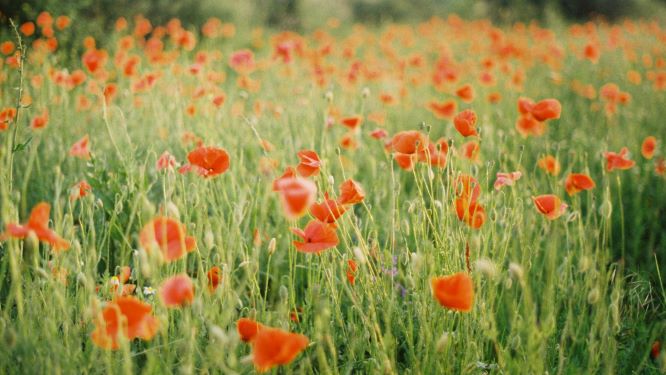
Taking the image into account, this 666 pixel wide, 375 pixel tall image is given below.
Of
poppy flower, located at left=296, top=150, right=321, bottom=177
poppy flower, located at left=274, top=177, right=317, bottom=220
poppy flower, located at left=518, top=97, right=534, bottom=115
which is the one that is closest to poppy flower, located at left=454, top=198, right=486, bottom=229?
poppy flower, located at left=296, top=150, right=321, bottom=177

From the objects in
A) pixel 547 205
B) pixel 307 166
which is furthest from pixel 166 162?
pixel 547 205

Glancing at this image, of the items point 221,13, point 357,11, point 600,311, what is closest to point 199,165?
point 600,311

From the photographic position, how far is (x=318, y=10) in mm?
9789

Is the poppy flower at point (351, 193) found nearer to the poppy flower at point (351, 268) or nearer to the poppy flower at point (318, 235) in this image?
the poppy flower at point (318, 235)

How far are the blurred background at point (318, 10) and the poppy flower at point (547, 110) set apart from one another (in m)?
4.27

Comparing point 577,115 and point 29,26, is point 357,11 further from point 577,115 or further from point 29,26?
point 29,26

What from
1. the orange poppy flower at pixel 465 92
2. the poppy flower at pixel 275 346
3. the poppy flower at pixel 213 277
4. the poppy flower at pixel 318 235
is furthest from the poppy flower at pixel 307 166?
the orange poppy flower at pixel 465 92

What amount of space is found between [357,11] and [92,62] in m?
10.2

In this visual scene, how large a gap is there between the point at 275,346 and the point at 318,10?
9531 millimetres

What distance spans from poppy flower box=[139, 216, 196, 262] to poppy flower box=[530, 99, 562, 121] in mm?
1191

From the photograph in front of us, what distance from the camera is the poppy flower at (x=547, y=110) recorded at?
1694mm

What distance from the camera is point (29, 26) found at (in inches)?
135

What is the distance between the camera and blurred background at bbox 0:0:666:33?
5.82 metres

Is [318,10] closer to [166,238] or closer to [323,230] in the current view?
[323,230]
